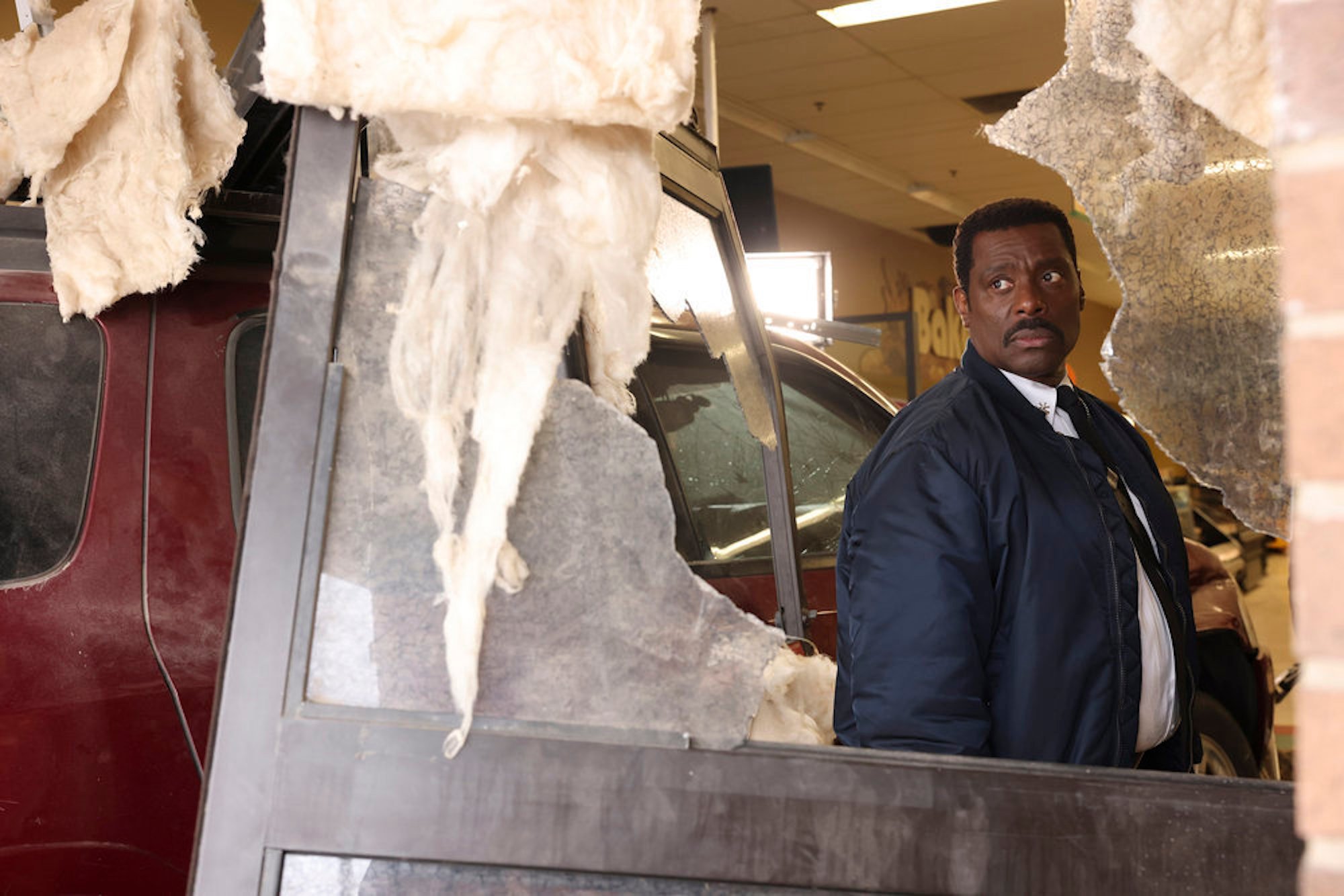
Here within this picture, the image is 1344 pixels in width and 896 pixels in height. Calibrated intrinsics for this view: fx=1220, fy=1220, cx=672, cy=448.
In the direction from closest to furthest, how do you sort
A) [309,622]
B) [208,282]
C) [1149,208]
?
[309,622], [1149,208], [208,282]

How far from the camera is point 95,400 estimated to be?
2.20m

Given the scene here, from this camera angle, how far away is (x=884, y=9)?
26.5 ft

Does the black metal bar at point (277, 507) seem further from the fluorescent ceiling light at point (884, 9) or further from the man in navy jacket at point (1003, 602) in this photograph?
the fluorescent ceiling light at point (884, 9)

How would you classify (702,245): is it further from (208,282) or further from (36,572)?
(36,572)

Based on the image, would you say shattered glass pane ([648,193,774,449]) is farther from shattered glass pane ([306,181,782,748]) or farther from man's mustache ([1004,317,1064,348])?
shattered glass pane ([306,181,782,748])

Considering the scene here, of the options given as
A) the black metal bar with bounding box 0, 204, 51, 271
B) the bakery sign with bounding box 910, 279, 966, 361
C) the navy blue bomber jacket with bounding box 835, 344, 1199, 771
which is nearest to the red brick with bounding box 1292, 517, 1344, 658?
the navy blue bomber jacket with bounding box 835, 344, 1199, 771

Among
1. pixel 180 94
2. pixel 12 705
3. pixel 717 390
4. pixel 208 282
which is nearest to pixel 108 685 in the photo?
pixel 12 705

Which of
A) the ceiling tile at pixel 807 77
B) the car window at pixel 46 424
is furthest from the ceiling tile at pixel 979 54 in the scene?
the car window at pixel 46 424

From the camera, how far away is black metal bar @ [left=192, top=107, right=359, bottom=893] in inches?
43.8

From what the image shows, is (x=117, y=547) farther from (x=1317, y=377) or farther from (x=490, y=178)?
(x=1317, y=377)

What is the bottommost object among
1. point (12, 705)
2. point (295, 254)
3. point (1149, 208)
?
point (12, 705)

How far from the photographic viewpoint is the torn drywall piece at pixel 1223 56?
1145mm

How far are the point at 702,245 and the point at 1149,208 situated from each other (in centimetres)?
99

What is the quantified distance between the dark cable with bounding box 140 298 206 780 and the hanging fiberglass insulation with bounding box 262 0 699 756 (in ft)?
3.90
